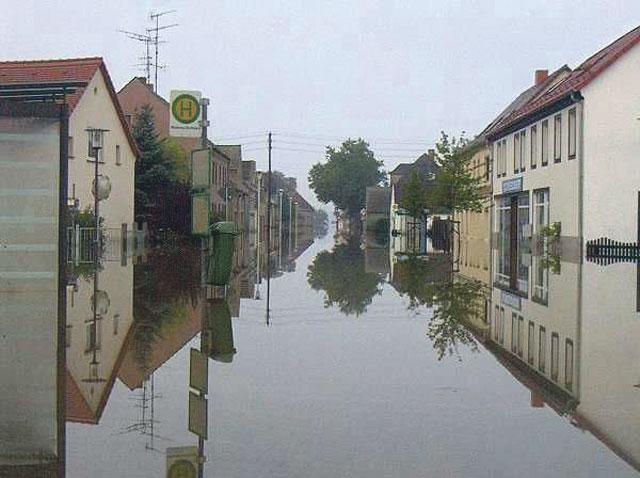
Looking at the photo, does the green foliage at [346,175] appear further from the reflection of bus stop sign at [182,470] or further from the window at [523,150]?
the reflection of bus stop sign at [182,470]

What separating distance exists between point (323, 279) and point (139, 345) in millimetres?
13737

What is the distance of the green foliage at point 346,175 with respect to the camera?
4875 inches

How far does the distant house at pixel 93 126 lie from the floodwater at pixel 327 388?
60.8ft

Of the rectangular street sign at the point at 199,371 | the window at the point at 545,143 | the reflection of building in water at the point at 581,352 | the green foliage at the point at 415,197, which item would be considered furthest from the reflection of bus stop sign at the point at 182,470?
the green foliage at the point at 415,197

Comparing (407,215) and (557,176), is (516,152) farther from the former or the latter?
(407,215)

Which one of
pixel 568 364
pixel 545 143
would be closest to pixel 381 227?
pixel 545 143

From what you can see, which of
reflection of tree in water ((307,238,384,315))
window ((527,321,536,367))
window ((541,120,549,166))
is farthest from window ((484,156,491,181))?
window ((527,321,536,367))

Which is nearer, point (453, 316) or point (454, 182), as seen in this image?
point (453, 316)

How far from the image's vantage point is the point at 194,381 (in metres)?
8.90

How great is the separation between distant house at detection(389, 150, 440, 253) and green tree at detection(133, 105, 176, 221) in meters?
12.8

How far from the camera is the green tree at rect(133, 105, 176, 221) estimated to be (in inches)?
1881

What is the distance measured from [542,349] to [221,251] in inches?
324

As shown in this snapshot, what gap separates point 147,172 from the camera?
48.4m

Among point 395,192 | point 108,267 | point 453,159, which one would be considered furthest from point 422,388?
point 395,192
